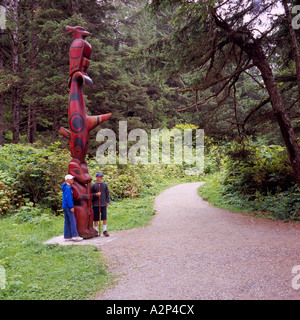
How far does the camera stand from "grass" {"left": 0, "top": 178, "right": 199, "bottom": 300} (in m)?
3.56

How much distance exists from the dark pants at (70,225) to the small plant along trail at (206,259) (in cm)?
90

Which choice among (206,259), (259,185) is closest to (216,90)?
(259,185)

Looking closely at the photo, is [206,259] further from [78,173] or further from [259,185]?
[259,185]

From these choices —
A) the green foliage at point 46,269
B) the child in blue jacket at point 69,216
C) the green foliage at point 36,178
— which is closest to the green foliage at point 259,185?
the child in blue jacket at point 69,216

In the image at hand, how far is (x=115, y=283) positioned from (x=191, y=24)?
290 inches

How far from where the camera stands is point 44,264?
4.46m

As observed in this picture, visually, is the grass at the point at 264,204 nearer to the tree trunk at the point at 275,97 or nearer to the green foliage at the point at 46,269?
the tree trunk at the point at 275,97

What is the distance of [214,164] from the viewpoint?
875 inches

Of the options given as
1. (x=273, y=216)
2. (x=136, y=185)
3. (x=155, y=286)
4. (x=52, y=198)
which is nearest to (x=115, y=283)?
(x=155, y=286)

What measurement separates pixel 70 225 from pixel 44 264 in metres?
1.64

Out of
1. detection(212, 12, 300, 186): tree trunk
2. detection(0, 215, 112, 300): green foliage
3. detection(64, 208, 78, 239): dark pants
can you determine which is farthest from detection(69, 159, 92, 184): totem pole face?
detection(212, 12, 300, 186): tree trunk

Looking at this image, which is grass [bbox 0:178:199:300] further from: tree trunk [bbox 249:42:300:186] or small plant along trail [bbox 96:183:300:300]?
tree trunk [bbox 249:42:300:186]

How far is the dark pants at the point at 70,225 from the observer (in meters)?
6.02

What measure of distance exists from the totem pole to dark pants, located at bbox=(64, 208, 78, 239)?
8.3 inches
